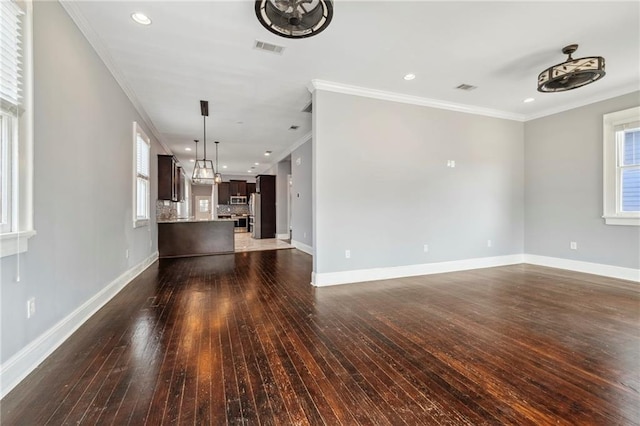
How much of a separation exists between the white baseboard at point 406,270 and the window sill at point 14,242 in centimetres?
296

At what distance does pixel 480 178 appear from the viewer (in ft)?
16.8

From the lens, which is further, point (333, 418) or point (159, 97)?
point (159, 97)

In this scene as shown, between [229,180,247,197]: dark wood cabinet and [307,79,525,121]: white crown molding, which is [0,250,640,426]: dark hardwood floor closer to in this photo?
[307,79,525,121]: white crown molding

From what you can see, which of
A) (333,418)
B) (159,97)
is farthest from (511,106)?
(159,97)

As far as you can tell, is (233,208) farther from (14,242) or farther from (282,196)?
(14,242)

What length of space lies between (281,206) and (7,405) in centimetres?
837

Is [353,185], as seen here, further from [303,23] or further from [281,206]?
[281,206]

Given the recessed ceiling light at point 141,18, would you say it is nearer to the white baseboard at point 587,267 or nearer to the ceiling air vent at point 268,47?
the ceiling air vent at point 268,47

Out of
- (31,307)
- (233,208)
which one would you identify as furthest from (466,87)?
(233,208)

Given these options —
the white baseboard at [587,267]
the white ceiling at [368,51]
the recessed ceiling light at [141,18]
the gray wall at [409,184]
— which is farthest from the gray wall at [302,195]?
the white baseboard at [587,267]

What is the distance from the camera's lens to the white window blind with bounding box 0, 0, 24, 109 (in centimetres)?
167

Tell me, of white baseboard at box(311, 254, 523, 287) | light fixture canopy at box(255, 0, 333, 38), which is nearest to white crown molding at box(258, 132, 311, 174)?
white baseboard at box(311, 254, 523, 287)

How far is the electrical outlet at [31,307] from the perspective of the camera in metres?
1.89

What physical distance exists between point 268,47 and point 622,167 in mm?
5512
